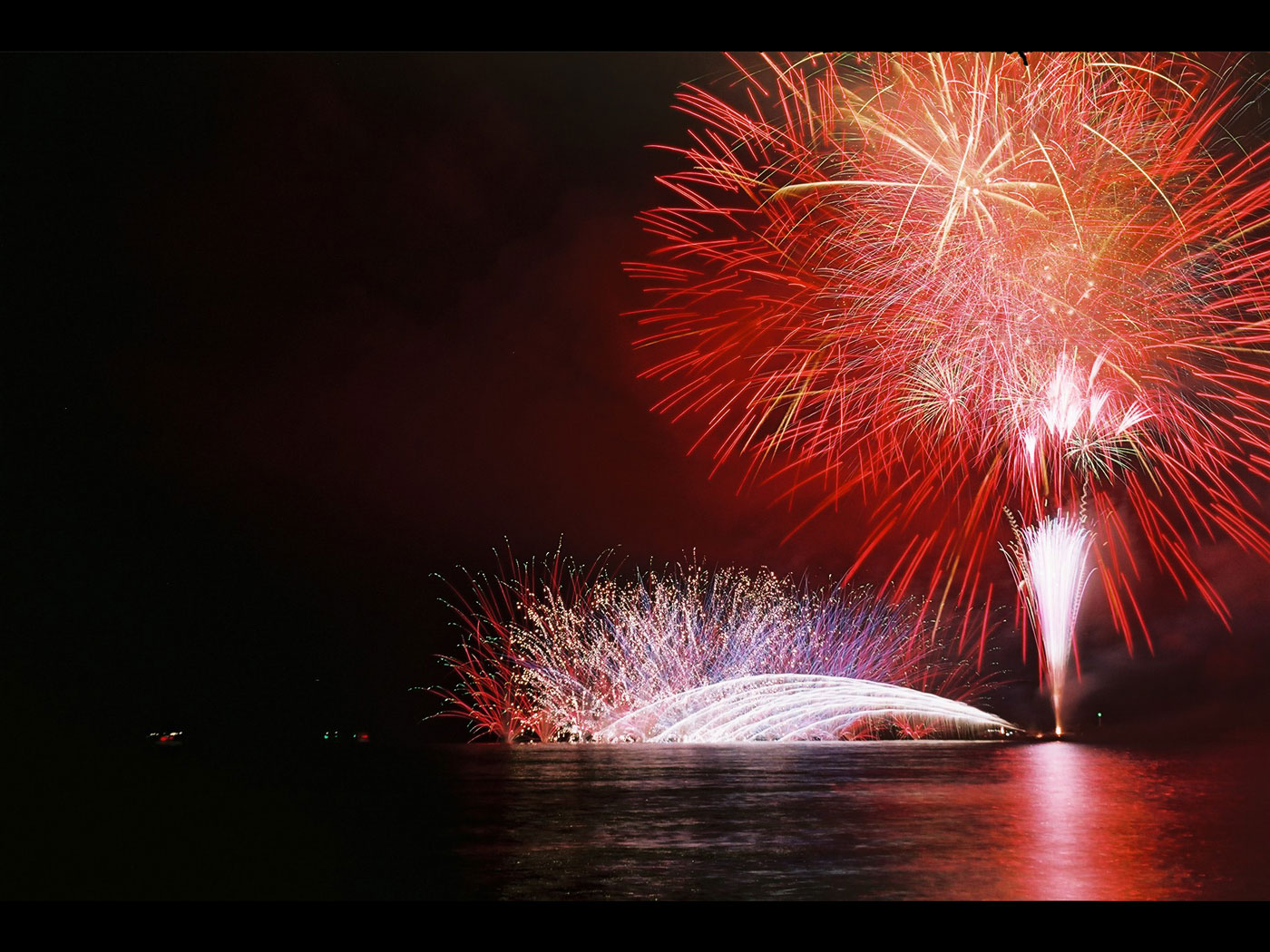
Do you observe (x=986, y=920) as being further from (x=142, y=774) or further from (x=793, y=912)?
(x=142, y=774)

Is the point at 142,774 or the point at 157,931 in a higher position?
the point at 157,931

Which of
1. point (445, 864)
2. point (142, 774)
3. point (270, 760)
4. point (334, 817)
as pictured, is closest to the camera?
point (445, 864)

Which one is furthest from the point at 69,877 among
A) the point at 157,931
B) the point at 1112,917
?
the point at 1112,917

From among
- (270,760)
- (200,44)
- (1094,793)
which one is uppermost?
(200,44)

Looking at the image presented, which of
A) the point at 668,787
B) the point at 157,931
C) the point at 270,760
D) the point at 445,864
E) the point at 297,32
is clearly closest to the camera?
the point at 297,32

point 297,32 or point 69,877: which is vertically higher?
point 297,32

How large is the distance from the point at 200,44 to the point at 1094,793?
23371mm

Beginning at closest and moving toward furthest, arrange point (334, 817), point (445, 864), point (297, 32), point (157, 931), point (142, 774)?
1. point (297, 32)
2. point (157, 931)
3. point (445, 864)
4. point (334, 817)
5. point (142, 774)

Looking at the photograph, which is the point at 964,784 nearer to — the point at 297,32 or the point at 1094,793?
the point at 1094,793

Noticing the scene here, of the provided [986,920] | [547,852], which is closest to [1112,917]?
[986,920]

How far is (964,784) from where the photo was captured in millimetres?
25984

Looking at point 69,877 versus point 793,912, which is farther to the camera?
point 69,877

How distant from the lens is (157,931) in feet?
30.0

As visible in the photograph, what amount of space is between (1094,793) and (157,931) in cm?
2063
